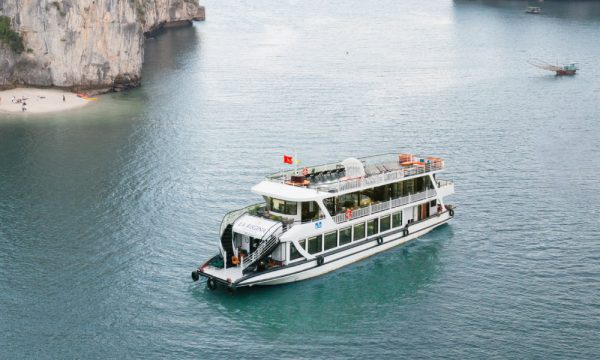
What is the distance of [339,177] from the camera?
7081 cm

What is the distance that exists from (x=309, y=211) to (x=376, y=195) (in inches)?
309

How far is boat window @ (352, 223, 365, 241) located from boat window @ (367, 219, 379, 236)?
71 centimetres

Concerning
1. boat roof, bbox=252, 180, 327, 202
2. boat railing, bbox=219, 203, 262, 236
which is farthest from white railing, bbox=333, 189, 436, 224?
boat railing, bbox=219, 203, 262, 236

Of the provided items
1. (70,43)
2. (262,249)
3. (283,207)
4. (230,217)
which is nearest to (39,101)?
(70,43)

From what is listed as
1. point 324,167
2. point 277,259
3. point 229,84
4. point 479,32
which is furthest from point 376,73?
point 277,259

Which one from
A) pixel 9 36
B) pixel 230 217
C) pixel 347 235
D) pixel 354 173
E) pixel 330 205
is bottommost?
pixel 347 235

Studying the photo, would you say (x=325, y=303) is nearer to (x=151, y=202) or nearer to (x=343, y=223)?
(x=343, y=223)

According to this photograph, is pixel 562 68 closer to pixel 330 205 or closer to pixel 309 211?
pixel 330 205

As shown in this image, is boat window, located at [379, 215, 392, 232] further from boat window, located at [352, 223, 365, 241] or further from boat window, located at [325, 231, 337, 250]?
boat window, located at [325, 231, 337, 250]

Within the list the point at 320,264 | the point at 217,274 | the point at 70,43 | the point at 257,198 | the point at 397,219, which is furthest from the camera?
the point at 70,43

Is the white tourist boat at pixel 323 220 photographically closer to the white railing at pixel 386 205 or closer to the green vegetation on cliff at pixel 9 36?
the white railing at pixel 386 205

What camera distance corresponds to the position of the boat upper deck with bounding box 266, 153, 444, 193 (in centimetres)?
6750

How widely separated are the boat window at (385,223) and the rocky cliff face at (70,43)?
72712 millimetres

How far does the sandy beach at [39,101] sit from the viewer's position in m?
122
